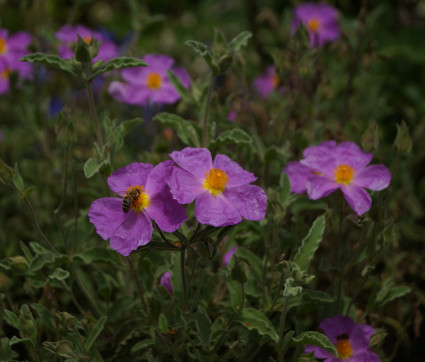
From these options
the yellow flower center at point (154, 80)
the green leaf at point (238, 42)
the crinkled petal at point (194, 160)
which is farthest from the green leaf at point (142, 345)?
the yellow flower center at point (154, 80)

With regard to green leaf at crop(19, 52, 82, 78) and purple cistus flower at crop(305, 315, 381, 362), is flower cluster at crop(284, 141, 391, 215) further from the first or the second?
green leaf at crop(19, 52, 82, 78)

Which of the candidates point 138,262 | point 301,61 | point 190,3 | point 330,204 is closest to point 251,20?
point 190,3

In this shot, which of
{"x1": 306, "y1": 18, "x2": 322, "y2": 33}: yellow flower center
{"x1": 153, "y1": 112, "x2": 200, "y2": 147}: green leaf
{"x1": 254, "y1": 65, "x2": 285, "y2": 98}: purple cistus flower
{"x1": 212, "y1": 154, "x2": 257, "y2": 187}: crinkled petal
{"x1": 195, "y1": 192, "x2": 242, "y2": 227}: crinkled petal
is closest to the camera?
{"x1": 195, "y1": 192, "x2": 242, "y2": 227}: crinkled petal

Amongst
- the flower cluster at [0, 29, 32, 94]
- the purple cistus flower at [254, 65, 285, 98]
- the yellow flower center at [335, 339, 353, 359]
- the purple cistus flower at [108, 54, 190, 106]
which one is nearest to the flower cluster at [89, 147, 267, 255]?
the yellow flower center at [335, 339, 353, 359]

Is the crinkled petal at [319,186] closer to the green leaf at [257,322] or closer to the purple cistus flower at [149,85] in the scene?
the green leaf at [257,322]

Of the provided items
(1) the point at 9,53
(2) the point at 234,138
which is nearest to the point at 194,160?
(2) the point at 234,138

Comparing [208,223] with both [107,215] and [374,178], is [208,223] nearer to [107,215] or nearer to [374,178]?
[107,215]

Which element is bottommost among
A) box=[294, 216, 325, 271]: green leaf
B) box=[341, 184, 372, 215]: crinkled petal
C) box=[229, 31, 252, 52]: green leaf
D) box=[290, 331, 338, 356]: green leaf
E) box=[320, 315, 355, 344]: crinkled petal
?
box=[320, 315, 355, 344]: crinkled petal

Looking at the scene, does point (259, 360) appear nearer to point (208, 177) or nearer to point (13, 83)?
point (208, 177)

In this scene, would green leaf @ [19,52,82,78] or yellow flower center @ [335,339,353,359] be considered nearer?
green leaf @ [19,52,82,78]
